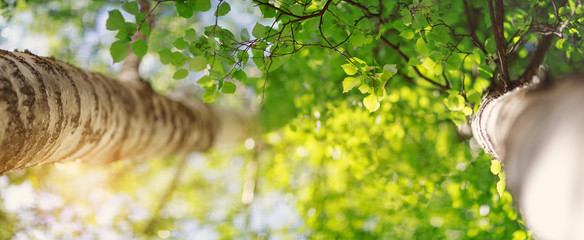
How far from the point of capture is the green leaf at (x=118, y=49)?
4.29 ft

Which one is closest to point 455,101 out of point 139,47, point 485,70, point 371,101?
point 485,70

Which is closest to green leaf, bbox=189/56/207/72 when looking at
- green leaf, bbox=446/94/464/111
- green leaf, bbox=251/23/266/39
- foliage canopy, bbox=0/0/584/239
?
foliage canopy, bbox=0/0/584/239

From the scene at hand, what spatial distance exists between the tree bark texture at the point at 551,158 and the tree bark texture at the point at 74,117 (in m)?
1.61

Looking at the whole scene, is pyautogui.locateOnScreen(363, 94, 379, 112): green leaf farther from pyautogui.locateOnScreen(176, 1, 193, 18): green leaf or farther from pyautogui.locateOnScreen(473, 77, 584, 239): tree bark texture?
pyautogui.locateOnScreen(176, 1, 193, 18): green leaf

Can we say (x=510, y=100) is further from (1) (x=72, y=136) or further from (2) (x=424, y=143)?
(2) (x=424, y=143)

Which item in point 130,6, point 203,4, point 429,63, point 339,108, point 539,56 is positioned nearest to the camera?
point 130,6

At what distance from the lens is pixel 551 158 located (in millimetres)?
609

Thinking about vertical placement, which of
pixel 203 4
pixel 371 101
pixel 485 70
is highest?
pixel 203 4

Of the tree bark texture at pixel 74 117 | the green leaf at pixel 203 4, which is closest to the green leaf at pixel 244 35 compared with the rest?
the green leaf at pixel 203 4

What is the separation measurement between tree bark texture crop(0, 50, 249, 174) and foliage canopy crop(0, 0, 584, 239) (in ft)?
1.12

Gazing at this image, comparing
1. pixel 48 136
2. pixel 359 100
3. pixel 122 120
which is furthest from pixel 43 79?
pixel 359 100

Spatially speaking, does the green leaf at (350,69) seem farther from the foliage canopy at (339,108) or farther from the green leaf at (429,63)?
the green leaf at (429,63)

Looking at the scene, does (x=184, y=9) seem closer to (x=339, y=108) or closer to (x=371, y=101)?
(x=371, y=101)

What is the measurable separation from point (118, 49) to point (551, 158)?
151 cm
